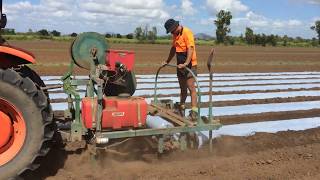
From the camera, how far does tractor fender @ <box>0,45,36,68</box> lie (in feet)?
14.2

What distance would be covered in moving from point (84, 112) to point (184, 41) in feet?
8.05

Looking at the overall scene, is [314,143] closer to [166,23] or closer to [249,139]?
[249,139]

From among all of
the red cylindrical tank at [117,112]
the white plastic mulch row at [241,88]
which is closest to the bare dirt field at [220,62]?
the white plastic mulch row at [241,88]

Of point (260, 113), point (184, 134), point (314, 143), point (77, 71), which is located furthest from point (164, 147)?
point (77, 71)

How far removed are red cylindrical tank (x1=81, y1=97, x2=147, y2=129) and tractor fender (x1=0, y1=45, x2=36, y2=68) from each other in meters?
0.82

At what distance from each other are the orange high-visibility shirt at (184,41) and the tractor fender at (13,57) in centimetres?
285

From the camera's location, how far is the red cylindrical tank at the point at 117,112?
16.5ft

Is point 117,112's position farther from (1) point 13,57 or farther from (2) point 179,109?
(2) point 179,109

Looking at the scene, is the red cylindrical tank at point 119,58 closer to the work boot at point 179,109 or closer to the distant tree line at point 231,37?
the work boot at point 179,109

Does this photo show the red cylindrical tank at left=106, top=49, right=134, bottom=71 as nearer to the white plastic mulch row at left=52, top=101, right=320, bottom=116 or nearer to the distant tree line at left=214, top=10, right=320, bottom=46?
the white plastic mulch row at left=52, top=101, right=320, bottom=116

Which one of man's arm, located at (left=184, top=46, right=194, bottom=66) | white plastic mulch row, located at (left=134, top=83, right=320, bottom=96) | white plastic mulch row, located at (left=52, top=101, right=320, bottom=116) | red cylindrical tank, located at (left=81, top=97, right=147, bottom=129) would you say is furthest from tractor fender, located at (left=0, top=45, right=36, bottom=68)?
white plastic mulch row, located at (left=134, top=83, right=320, bottom=96)

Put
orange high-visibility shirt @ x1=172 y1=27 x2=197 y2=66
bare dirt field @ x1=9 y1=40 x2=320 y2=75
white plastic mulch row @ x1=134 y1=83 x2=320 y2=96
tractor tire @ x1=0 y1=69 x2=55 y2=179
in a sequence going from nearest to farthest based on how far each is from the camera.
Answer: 1. tractor tire @ x1=0 y1=69 x2=55 y2=179
2. orange high-visibility shirt @ x1=172 y1=27 x2=197 y2=66
3. white plastic mulch row @ x1=134 y1=83 x2=320 y2=96
4. bare dirt field @ x1=9 y1=40 x2=320 y2=75

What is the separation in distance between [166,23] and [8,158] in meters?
3.28

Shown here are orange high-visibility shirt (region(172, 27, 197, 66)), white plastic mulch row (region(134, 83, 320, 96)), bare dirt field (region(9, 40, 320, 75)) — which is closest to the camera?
orange high-visibility shirt (region(172, 27, 197, 66))
